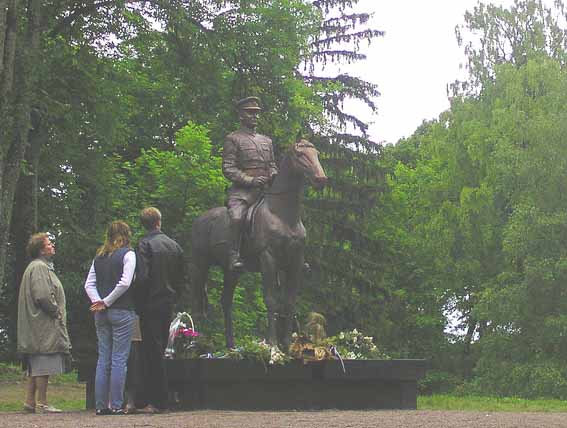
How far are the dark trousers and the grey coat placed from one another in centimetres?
123

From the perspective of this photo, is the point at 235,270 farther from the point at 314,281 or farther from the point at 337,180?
the point at 337,180

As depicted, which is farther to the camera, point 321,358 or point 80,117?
point 80,117

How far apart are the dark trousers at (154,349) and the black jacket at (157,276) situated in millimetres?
96

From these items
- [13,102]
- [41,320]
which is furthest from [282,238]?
[13,102]

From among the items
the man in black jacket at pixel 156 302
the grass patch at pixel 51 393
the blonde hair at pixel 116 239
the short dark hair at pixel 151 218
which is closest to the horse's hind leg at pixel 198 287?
the short dark hair at pixel 151 218

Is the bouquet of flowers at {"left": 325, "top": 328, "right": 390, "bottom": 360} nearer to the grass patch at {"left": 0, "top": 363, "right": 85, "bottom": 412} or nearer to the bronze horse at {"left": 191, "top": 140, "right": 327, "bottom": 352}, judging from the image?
the bronze horse at {"left": 191, "top": 140, "right": 327, "bottom": 352}

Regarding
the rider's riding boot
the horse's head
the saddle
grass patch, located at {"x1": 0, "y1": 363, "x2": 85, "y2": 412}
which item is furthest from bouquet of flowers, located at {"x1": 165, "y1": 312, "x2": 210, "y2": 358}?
grass patch, located at {"x1": 0, "y1": 363, "x2": 85, "y2": 412}

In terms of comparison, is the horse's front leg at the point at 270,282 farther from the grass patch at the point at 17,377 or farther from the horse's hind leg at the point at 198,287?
the grass patch at the point at 17,377

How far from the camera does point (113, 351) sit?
11.4m

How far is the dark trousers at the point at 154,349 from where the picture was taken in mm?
→ 11367

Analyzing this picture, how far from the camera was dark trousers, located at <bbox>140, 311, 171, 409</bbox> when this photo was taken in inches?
448

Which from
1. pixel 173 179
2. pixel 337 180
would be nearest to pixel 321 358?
pixel 173 179

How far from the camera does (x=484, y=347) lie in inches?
1443

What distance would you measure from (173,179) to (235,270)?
12.8m
